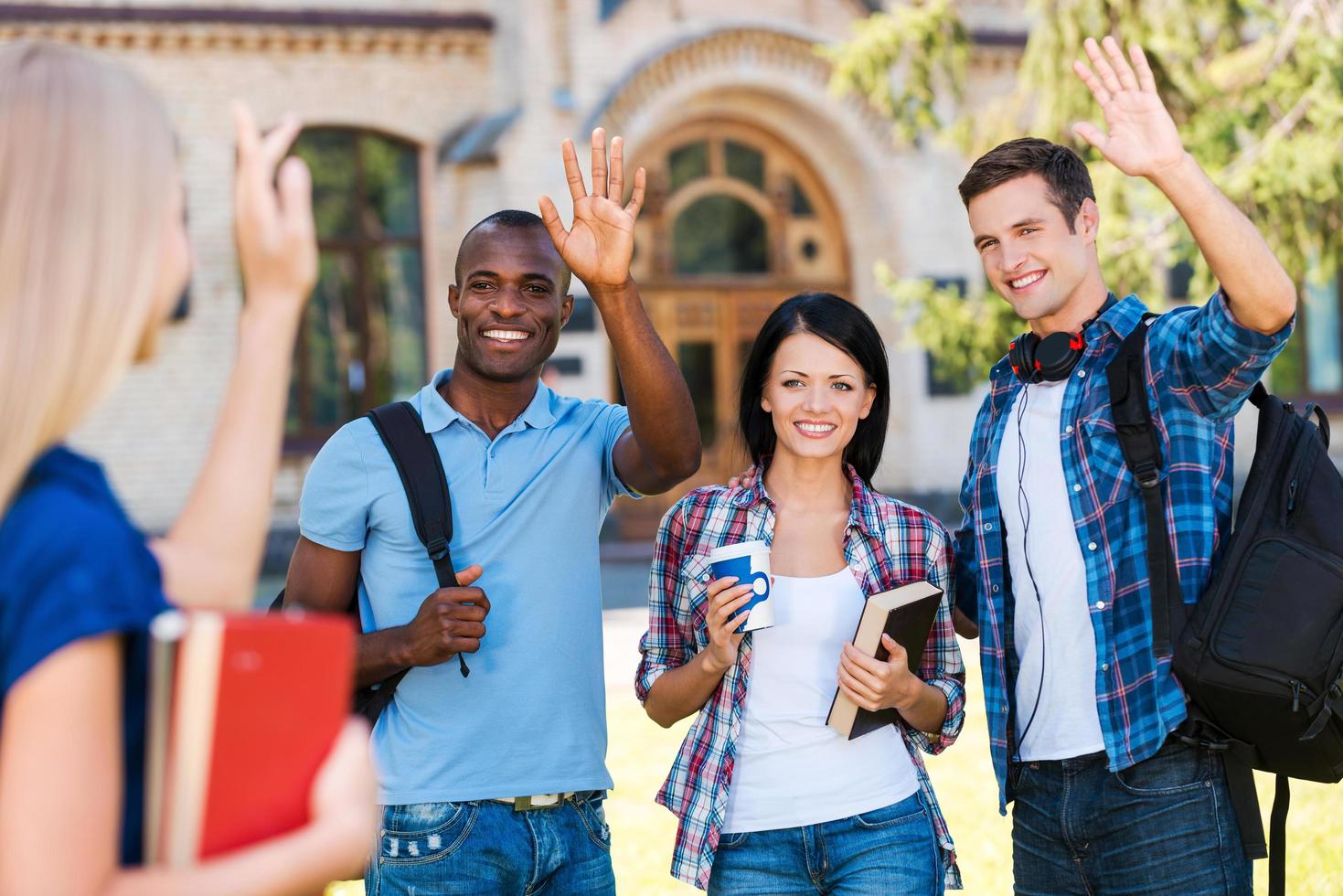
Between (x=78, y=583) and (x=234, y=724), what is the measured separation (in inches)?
8.0

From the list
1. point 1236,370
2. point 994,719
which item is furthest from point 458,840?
point 1236,370

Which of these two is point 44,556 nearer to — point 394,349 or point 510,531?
point 510,531

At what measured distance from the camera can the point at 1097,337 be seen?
313cm

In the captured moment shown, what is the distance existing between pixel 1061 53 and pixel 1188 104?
2.86 feet

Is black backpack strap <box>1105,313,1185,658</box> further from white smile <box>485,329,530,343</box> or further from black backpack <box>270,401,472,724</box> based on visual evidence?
black backpack <box>270,401,472,724</box>

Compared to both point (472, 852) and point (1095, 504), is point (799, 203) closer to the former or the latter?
point (1095, 504)

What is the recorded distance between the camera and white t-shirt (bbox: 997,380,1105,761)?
3037mm

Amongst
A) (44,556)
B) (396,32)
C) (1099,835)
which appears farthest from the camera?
(396,32)

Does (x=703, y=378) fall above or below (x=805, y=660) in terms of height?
above

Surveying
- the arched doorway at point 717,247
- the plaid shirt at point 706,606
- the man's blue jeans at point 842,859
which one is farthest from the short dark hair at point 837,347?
the arched doorway at point 717,247

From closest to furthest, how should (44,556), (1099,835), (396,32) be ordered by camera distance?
(44,556), (1099,835), (396,32)

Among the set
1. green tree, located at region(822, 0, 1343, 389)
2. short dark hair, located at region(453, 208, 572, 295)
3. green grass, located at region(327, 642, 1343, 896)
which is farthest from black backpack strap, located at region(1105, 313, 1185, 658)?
green tree, located at region(822, 0, 1343, 389)

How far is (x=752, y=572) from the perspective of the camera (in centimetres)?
292

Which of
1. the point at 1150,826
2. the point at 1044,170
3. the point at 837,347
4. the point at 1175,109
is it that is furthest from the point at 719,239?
the point at 1150,826
